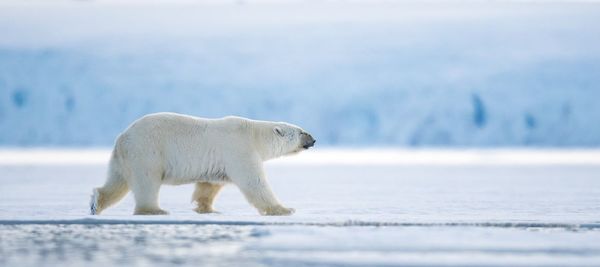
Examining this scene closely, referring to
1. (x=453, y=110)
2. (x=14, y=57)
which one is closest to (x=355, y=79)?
(x=453, y=110)

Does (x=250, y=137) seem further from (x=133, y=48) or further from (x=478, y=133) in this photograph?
(x=133, y=48)

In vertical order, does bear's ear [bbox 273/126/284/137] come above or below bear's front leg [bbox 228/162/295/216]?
above

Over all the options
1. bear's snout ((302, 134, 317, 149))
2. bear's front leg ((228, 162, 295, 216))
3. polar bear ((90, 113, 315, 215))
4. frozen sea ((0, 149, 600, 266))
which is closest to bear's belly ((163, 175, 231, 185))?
polar bear ((90, 113, 315, 215))

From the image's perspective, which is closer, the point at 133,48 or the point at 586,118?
the point at 586,118

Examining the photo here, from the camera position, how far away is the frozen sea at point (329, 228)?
4504 mm

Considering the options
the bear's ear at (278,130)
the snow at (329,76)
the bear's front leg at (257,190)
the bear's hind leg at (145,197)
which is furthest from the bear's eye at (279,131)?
the snow at (329,76)

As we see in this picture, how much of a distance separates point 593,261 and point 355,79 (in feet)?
66.2

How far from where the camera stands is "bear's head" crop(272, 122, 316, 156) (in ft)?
24.0

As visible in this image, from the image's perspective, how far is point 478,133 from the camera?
2264 centimetres

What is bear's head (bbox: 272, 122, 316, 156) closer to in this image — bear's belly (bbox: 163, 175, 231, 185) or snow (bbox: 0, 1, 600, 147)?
bear's belly (bbox: 163, 175, 231, 185)

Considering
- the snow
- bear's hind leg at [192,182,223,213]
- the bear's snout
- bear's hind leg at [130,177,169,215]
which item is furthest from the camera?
the snow

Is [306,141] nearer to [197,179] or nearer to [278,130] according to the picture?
[278,130]

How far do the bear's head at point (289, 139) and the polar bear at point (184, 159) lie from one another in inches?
4.2

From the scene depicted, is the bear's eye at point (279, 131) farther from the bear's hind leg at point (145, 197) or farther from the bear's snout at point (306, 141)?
the bear's hind leg at point (145, 197)
